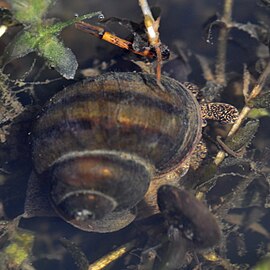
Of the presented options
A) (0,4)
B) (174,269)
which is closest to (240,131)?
(174,269)

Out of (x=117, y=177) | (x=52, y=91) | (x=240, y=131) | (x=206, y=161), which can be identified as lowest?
(x=206, y=161)

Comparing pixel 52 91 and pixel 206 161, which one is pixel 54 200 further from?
pixel 206 161

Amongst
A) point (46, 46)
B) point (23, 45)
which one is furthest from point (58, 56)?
point (23, 45)

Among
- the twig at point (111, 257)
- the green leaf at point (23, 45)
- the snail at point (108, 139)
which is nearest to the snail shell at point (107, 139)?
the snail at point (108, 139)

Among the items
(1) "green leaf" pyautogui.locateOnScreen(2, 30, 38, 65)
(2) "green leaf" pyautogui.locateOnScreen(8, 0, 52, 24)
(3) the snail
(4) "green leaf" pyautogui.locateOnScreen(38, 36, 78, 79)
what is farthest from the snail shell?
(2) "green leaf" pyautogui.locateOnScreen(8, 0, 52, 24)

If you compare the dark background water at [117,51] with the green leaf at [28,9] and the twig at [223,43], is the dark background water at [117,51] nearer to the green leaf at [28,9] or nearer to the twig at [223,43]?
the twig at [223,43]

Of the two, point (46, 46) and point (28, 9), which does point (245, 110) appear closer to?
point (46, 46)
